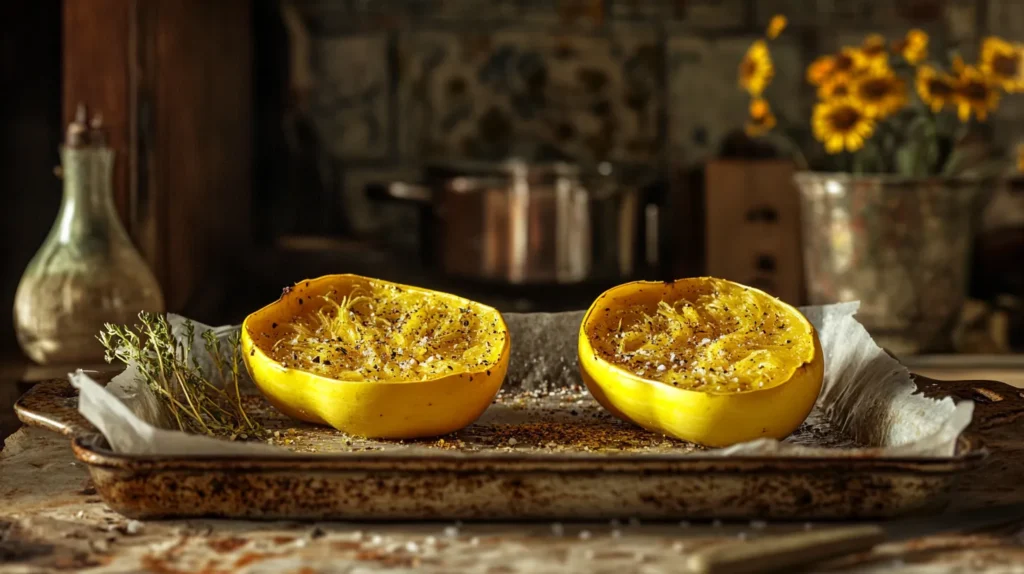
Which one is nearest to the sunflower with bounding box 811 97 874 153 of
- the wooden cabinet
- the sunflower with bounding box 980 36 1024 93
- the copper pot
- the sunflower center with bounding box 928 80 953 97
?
the sunflower center with bounding box 928 80 953 97

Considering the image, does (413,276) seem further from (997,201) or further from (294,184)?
(997,201)

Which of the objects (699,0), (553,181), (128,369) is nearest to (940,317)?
(553,181)

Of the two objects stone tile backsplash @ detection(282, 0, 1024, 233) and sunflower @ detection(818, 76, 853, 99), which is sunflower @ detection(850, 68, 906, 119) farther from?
stone tile backsplash @ detection(282, 0, 1024, 233)

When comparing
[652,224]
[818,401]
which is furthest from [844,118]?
[818,401]

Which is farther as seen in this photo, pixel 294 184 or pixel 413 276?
pixel 294 184

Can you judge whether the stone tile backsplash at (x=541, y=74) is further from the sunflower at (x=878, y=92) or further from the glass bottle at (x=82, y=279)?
the glass bottle at (x=82, y=279)

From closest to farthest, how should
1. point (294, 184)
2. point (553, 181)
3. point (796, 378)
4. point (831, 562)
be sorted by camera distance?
point (831, 562) < point (796, 378) < point (553, 181) < point (294, 184)
